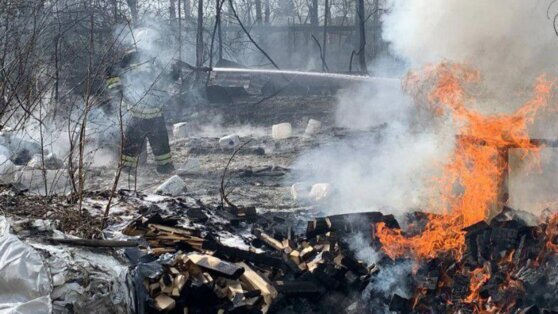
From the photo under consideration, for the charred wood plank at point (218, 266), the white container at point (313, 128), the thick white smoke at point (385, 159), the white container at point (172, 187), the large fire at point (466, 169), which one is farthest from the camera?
the white container at point (313, 128)

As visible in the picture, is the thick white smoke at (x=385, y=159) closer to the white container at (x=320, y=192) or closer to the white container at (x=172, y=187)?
the white container at (x=320, y=192)

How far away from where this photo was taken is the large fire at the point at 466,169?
5.37 meters

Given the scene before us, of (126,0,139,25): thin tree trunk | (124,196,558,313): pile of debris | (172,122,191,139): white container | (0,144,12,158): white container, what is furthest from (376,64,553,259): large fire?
(126,0,139,25): thin tree trunk

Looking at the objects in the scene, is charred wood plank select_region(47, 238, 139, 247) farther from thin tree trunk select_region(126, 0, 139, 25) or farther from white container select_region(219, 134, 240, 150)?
thin tree trunk select_region(126, 0, 139, 25)

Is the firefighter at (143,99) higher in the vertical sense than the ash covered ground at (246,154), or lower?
higher

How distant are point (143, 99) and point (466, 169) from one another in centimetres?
594

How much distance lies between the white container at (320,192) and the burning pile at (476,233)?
1734mm

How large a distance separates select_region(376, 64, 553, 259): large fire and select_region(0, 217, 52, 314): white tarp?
10.3 ft

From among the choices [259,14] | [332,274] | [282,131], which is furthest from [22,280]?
[259,14]

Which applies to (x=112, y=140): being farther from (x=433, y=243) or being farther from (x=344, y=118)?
(x=433, y=243)

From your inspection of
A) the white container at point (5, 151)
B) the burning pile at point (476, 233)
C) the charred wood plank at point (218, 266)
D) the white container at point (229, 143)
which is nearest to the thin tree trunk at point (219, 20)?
the white container at point (229, 143)

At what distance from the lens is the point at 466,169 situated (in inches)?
243

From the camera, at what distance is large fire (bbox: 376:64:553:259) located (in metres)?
5.37

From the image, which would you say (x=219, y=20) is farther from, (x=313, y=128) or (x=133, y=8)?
(x=133, y=8)
